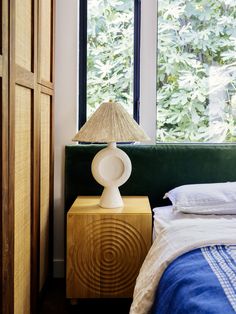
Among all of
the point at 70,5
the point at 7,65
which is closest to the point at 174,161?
the point at 70,5

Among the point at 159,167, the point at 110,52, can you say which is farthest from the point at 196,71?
the point at 159,167

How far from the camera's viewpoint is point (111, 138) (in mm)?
2410

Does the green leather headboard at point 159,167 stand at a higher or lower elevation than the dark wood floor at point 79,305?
higher

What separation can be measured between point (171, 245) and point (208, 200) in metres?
0.66

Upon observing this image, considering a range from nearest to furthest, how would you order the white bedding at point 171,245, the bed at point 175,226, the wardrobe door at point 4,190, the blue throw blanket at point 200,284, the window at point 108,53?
the blue throw blanket at point 200,284 < the bed at point 175,226 < the wardrobe door at point 4,190 < the white bedding at point 171,245 < the window at point 108,53

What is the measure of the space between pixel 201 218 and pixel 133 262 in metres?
0.46

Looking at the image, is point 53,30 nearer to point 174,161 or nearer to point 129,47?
point 129,47

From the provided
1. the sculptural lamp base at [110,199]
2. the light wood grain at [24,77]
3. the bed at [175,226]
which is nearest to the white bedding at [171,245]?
the bed at [175,226]

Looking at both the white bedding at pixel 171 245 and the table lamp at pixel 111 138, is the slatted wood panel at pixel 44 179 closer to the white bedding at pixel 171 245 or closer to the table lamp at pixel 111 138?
the table lamp at pixel 111 138

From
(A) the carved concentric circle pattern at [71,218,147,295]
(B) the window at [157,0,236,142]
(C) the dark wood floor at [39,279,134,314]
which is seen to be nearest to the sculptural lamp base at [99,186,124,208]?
(A) the carved concentric circle pattern at [71,218,147,295]

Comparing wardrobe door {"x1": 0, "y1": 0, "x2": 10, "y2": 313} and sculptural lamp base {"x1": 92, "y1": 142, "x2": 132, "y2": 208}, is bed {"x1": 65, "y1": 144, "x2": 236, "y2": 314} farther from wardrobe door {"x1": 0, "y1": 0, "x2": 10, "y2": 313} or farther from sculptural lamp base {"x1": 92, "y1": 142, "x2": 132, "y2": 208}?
wardrobe door {"x1": 0, "y1": 0, "x2": 10, "y2": 313}

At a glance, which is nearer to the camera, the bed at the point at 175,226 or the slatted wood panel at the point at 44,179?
the bed at the point at 175,226

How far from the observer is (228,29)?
3.03 metres

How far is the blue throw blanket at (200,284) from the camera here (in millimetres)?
1314
